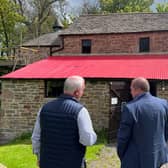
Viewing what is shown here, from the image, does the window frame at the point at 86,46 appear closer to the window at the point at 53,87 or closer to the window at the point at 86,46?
the window at the point at 86,46

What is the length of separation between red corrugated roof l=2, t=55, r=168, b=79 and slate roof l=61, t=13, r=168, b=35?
79.1 inches

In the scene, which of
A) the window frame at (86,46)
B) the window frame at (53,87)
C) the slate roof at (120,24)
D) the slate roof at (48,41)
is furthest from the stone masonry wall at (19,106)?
the slate roof at (48,41)

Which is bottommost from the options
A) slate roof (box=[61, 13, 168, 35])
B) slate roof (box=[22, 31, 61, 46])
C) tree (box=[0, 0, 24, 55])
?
slate roof (box=[22, 31, 61, 46])

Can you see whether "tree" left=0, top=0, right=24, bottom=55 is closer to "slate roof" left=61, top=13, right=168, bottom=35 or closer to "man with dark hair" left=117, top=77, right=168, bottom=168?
"slate roof" left=61, top=13, right=168, bottom=35

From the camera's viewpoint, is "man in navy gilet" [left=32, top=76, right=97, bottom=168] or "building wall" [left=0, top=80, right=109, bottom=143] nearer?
"man in navy gilet" [left=32, top=76, right=97, bottom=168]

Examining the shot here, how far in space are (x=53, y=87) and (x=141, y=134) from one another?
1411 cm

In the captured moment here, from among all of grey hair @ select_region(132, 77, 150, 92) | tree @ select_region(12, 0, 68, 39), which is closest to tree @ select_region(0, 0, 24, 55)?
tree @ select_region(12, 0, 68, 39)

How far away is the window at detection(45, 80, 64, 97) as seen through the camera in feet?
60.7

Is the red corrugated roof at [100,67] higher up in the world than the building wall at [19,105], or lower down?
higher up

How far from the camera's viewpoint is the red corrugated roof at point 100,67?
17.9 m

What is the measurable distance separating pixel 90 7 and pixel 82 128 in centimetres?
4649

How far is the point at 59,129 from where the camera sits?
4.62 m

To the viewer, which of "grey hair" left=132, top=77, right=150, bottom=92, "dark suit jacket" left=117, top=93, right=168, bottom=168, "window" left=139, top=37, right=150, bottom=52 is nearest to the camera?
"dark suit jacket" left=117, top=93, right=168, bottom=168

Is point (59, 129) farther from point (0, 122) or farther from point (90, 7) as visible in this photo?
point (90, 7)
